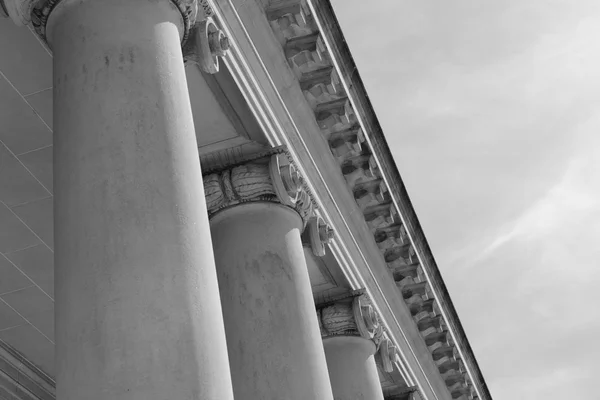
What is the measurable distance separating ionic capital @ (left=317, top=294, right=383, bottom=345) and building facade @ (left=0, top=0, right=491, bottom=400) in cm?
8

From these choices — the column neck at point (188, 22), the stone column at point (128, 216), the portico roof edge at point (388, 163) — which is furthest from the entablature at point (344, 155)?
the stone column at point (128, 216)

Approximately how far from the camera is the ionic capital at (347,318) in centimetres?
4778

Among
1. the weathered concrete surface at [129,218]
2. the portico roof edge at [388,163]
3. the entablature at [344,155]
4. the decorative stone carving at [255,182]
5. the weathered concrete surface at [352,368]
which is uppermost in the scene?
the portico roof edge at [388,163]

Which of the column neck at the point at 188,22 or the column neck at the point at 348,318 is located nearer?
the column neck at the point at 188,22

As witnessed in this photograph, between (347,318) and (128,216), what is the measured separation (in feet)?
90.7

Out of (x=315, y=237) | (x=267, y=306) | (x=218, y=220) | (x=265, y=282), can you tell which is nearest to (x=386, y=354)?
(x=315, y=237)

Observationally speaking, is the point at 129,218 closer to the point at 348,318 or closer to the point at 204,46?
the point at 204,46

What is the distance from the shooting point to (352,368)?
47875 millimetres

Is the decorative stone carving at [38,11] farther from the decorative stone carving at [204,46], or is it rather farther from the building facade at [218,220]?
the decorative stone carving at [204,46]

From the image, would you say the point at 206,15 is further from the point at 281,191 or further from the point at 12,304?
the point at 12,304

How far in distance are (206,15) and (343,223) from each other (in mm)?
19353

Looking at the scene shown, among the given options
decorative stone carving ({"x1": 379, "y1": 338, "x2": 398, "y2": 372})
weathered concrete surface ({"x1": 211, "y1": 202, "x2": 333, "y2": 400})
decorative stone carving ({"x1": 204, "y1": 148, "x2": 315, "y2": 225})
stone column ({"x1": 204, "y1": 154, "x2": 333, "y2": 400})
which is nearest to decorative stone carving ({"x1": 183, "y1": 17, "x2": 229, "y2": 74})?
decorative stone carving ({"x1": 204, "y1": 148, "x2": 315, "y2": 225})

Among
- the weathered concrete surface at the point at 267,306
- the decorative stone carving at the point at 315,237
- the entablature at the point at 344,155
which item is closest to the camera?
the weathered concrete surface at the point at 267,306

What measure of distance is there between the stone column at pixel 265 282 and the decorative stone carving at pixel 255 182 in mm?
37
